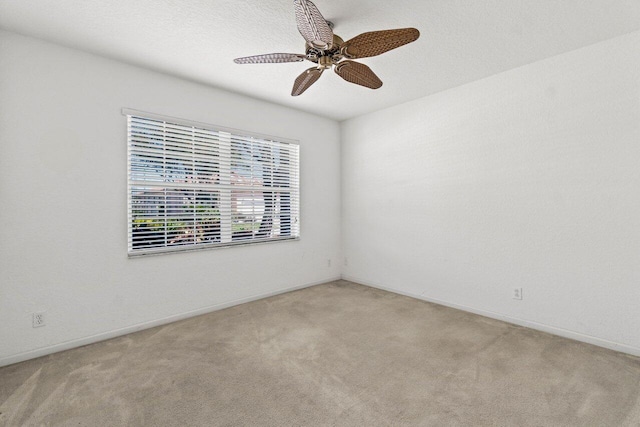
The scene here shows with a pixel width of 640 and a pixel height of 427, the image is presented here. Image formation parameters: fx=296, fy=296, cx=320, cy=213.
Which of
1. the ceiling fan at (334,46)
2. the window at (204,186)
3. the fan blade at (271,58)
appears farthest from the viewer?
the window at (204,186)

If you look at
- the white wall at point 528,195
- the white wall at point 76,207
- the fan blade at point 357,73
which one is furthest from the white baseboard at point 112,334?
the fan blade at point 357,73

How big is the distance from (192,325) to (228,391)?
1303 millimetres

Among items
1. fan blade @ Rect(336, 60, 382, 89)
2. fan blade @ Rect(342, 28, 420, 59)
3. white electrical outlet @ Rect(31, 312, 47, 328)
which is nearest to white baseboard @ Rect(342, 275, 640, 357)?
fan blade @ Rect(336, 60, 382, 89)

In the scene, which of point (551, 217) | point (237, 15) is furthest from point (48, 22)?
point (551, 217)

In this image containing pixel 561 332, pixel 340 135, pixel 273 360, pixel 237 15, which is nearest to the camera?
pixel 237 15

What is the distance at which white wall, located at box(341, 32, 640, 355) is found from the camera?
2.45 metres

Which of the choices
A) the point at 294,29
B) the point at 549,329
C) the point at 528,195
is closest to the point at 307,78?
the point at 294,29

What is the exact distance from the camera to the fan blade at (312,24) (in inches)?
61.3

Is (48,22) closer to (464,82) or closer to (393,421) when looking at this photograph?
(393,421)

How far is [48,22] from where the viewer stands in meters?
2.19

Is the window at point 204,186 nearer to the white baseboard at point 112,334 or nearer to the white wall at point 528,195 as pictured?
the white baseboard at point 112,334

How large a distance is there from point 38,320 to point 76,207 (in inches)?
37.6

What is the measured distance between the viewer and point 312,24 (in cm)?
171

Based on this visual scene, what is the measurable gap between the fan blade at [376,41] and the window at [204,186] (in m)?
2.04
